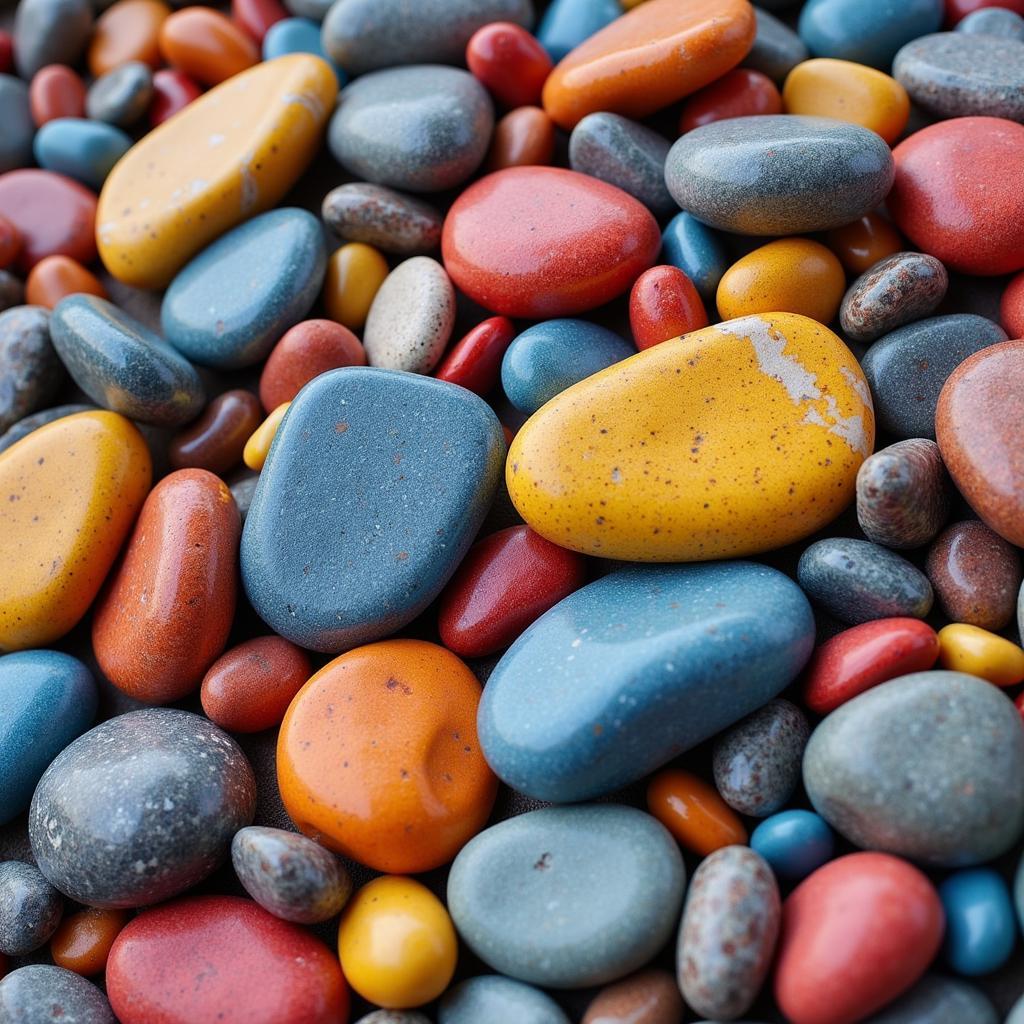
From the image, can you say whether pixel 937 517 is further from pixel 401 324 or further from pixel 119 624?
pixel 119 624

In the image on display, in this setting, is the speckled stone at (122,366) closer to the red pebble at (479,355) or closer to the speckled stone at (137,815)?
the red pebble at (479,355)

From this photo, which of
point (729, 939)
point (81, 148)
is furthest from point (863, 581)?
point (81, 148)

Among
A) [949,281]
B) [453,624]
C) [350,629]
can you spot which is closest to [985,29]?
[949,281]

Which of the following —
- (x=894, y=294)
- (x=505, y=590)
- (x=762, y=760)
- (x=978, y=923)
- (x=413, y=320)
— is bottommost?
(x=978, y=923)

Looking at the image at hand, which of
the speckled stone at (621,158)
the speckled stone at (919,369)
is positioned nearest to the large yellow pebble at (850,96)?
the speckled stone at (621,158)

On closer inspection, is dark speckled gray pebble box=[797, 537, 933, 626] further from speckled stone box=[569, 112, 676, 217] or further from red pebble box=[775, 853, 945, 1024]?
speckled stone box=[569, 112, 676, 217]

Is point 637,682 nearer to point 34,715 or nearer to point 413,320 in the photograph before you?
point 413,320
